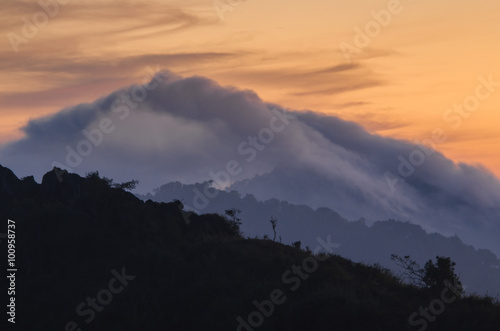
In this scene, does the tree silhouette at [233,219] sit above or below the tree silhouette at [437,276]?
above

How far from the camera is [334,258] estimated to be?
143 ft

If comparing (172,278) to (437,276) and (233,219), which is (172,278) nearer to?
(233,219)

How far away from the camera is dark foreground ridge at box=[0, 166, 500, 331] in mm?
34312

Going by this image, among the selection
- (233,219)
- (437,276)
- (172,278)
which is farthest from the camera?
(233,219)

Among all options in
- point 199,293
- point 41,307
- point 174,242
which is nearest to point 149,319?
point 199,293

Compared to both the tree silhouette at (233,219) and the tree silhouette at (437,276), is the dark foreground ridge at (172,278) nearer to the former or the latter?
the tree silhouette at (233,219)

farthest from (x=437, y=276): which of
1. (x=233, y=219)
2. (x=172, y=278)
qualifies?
(x=233, y=219)

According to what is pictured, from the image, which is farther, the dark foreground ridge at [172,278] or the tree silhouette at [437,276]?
the tree silhouette at [437,276]

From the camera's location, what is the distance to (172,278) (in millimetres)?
41031

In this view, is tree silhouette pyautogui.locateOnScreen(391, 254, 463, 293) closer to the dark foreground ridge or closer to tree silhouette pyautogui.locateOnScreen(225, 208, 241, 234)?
the dark foreground ridge

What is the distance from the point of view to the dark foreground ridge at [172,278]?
3431 cm

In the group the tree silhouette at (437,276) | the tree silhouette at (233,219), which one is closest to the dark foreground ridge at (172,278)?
the tree silhouette at (233,219)

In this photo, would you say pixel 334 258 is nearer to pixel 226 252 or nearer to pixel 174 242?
pixel 226 252

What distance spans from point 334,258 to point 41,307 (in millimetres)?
19005
